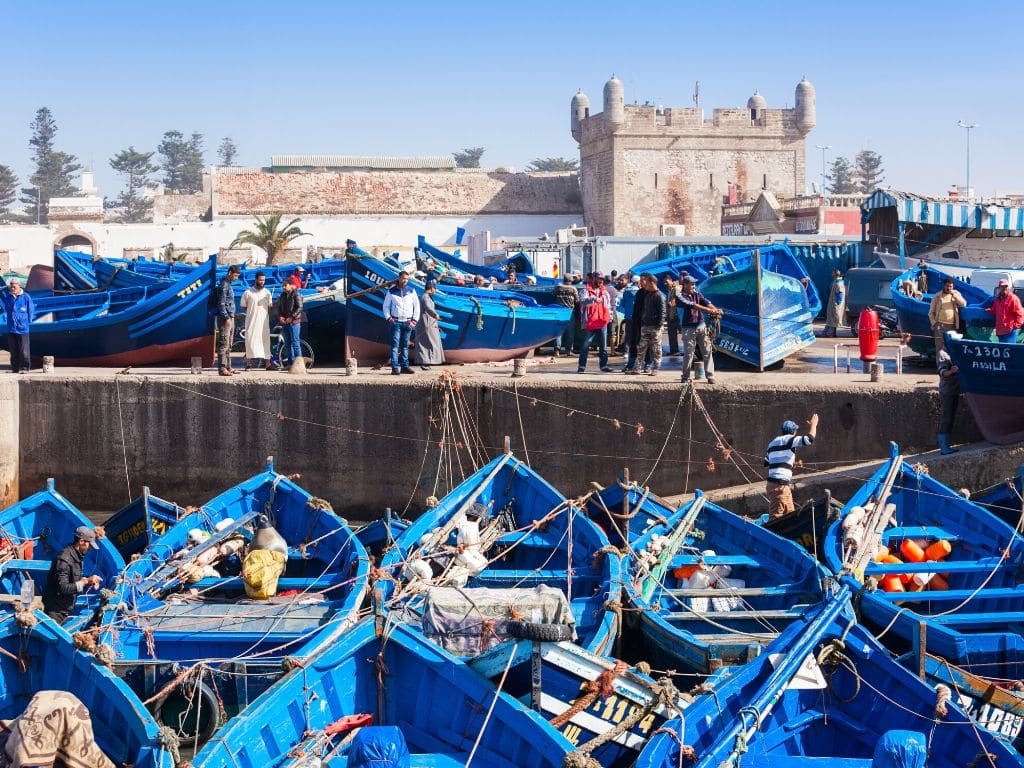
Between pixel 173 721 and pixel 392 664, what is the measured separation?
5.53 ft

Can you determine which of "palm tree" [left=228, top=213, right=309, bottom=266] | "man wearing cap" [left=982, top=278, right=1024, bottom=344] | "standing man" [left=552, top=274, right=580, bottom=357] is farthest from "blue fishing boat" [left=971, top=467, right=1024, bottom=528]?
"palm tree" [left=228, top=213, right=309, bottom=266]

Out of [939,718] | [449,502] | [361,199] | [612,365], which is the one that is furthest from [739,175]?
[939,718]

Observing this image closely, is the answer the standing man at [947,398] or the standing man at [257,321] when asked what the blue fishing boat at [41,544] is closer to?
the standing man at [257,321]

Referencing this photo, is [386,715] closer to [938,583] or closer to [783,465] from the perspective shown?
[938,583]

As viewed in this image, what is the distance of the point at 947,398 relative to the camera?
537 inches

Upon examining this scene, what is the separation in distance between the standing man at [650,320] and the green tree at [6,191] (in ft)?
297

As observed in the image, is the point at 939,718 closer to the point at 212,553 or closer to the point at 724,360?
the point at 212,553

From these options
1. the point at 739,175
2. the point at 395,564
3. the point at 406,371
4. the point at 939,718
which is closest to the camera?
the point at 939,718

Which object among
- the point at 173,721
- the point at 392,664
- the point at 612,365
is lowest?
the point at 173,721

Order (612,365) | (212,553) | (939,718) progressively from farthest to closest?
(612,365) < (212,553) < (939,718)

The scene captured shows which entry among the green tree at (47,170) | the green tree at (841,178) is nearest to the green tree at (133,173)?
the green tree at (47,170)

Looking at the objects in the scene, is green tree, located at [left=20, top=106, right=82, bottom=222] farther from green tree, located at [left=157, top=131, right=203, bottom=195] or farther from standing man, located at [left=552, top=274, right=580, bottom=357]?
standing man, located at [left=552, top=274, right=580, bottom=357]

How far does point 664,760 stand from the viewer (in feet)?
23.1

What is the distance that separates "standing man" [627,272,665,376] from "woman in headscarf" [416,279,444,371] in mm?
2782
